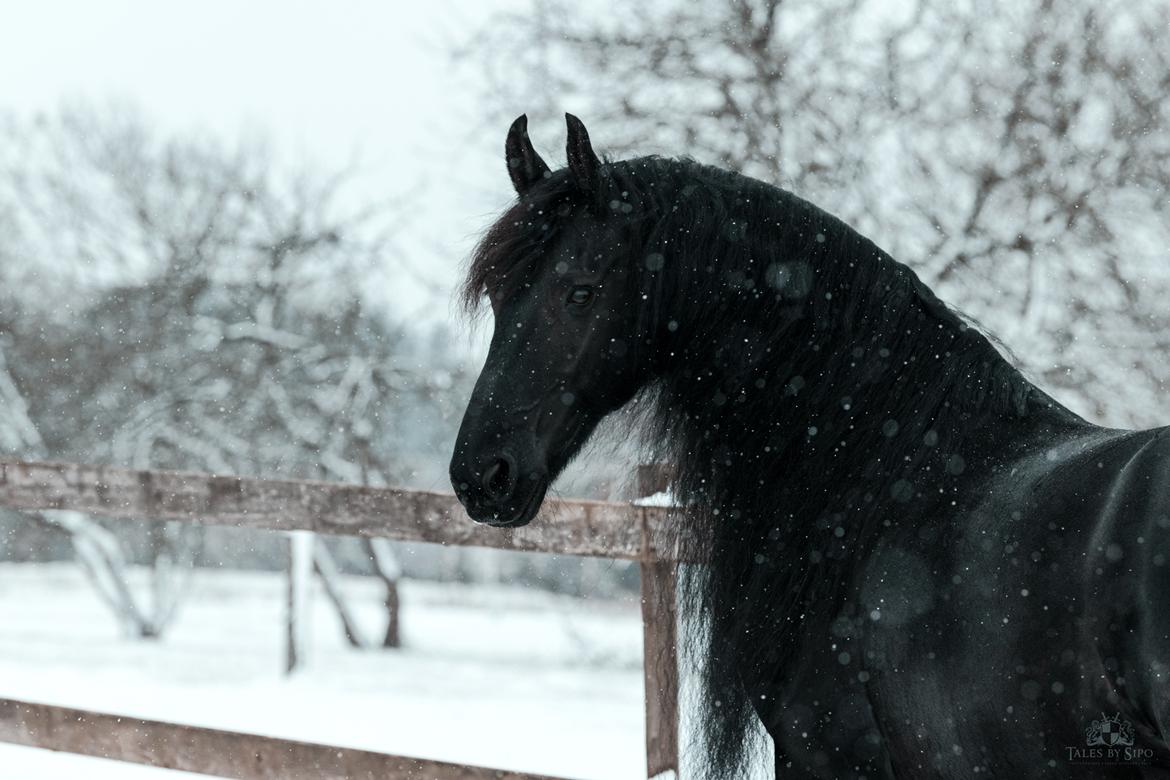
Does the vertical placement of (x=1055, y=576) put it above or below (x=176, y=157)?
below

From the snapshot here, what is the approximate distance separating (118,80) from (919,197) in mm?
10191

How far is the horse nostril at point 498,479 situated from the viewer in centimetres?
185

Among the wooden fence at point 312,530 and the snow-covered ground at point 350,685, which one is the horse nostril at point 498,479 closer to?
the wooden fence at point 312,530

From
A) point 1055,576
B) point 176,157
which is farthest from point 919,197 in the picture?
point 176,157

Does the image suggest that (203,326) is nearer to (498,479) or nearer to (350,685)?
(350,685)

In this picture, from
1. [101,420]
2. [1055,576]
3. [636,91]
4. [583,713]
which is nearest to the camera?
[1055,576]

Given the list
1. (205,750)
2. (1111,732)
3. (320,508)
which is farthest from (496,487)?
(320,508)

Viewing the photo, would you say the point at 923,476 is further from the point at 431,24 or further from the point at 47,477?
the point at 431,24

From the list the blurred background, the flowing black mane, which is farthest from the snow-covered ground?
the flowing black mane

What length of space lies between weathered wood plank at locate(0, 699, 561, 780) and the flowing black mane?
1213 millimetres

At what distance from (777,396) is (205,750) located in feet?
8.05

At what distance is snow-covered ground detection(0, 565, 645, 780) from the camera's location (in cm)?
474

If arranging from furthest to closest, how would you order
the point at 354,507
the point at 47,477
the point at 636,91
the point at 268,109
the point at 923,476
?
the point at 268,109
the point at 636,91
the point at 47,477
the point at 354,507
the point at 923,476

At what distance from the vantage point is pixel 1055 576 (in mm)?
1533
